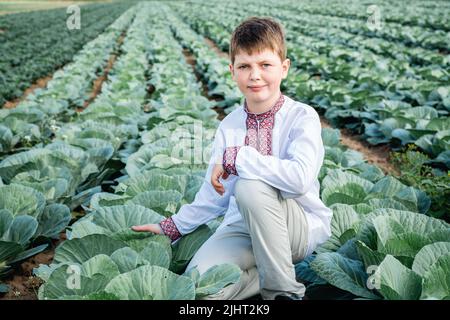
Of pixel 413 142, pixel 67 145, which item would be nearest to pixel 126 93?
pixel 67 145

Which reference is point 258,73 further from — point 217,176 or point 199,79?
point 199,79

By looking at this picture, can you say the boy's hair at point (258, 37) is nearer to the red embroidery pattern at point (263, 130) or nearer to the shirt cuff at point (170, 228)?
the red embroidery pattern at point (263, 130)

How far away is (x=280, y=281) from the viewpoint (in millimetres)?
1878

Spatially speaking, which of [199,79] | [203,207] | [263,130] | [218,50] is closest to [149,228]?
[203,207]

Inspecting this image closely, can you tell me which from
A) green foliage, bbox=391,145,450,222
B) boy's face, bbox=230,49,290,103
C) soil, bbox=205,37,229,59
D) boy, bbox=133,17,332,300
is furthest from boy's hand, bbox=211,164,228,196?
soil, bbox=205,37,229,59

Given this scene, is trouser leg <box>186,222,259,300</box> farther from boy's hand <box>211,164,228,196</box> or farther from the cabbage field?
boy's hand <box>211,164,228,196</box>

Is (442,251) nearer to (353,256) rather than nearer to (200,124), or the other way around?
(353,256)

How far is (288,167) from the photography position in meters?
1.80

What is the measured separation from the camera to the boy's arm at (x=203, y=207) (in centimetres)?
213

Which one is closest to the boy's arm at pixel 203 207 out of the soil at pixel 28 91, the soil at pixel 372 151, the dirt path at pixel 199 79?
the soil at pixel 372 151

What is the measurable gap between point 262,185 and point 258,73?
0.48 metres

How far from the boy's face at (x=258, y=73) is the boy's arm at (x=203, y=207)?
0.91 feet

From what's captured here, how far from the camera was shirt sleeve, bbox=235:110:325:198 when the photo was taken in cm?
179

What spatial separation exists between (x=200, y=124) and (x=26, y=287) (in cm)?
225
